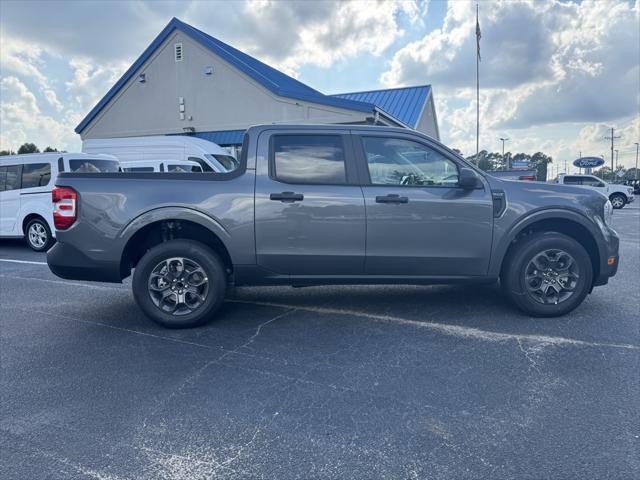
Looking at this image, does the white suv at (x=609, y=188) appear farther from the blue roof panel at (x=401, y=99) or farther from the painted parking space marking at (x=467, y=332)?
the painted parking space marking at (x=467, y=332)

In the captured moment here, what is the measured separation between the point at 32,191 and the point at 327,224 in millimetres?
8303

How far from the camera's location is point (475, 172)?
4.36 metres

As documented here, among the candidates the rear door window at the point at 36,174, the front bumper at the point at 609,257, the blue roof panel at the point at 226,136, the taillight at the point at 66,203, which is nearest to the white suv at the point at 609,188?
the blue roof panel at the point at 226,136

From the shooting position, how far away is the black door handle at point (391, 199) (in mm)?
4301

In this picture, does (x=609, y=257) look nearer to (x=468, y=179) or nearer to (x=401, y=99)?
(x=468, y=179)

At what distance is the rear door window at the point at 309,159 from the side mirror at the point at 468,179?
3.58ft

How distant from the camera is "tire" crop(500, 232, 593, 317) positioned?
446cm

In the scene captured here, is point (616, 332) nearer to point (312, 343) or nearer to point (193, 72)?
point (312, 343)

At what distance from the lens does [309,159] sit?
4406 millimetres

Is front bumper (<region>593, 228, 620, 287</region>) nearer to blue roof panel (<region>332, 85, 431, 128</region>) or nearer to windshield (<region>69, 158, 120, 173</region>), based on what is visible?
windshield (<region>69, 158, 120, 173</region>)

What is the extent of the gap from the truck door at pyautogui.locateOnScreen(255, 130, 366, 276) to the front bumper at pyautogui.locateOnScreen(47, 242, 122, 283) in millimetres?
1430

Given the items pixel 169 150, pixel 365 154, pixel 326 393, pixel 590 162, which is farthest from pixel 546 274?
pixel 590 162

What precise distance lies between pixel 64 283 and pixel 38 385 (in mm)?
3625

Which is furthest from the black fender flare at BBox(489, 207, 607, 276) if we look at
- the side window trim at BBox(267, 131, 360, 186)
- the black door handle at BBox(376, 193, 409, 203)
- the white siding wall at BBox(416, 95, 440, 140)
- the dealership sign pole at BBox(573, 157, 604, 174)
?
the dealership sign pole at BBox(573, 157, 604, 174)
